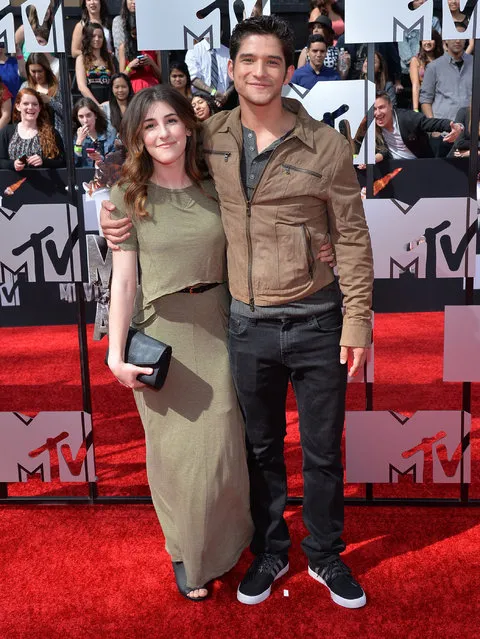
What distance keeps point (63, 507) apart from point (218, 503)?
0.92 m

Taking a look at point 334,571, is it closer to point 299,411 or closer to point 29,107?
point 299,411

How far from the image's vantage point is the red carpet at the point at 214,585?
6.81ft

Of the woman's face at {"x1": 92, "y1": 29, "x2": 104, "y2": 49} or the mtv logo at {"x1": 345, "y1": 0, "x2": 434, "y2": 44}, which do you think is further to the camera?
the woman's face at {"x1": 92, "y1": 29, "x2": 104, "y2": 49}

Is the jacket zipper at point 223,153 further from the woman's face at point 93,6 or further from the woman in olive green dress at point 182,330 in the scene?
the woman's face at point 93,6

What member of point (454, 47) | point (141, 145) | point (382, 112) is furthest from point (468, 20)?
point (454, 47)

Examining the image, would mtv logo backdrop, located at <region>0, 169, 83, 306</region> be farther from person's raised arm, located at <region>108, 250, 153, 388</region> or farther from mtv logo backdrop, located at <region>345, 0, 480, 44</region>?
mtv logo backdrop, located at <region>345, 0, 480, 44</region>

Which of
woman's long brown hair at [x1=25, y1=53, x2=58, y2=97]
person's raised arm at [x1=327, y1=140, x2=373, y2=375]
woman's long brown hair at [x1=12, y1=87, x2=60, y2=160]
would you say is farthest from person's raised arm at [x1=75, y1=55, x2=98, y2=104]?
person's raised arm at [x1=327, y1=140, x2=373, y2=375]

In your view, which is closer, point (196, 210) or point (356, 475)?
point (196, 210)

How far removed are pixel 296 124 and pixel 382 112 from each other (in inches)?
24.9

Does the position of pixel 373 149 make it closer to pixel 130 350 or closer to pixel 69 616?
pixel 130 350

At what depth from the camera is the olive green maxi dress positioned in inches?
79.5

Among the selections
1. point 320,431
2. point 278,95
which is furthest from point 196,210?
point 320,431

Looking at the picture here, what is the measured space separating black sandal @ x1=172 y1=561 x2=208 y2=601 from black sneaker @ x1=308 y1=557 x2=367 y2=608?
0.38 metres

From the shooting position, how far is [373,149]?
2434mm
